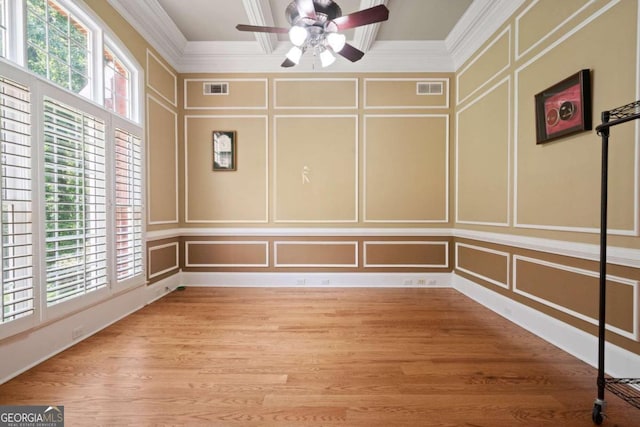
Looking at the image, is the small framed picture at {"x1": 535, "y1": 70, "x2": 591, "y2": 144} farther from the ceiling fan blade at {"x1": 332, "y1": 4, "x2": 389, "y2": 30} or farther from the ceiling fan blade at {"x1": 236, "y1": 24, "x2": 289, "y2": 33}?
the ceiling fan blade at {"x1": 236, "y1": 24, "x2": 289, "y2": 33}

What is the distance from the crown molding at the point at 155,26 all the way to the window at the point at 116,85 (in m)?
0.51

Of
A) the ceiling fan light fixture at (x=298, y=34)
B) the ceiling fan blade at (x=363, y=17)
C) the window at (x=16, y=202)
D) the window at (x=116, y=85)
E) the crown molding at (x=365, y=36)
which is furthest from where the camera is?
the crown molding at (x=365, y=36)

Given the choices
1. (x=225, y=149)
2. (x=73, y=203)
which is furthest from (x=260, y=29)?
(x=73, y=203)

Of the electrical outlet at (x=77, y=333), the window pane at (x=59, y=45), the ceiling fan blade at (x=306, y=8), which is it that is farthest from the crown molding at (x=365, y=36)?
the electrical outlet at (x=77, y=333)

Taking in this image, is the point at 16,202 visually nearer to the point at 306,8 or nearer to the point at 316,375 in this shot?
the point at 316,375

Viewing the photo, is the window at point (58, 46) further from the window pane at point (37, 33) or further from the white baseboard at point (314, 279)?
the white baseboard at point (314, 279)

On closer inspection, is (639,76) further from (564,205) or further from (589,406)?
(589,406)

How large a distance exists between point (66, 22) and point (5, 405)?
2.93 meters

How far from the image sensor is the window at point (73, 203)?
221cm

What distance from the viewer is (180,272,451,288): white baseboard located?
4.28 m

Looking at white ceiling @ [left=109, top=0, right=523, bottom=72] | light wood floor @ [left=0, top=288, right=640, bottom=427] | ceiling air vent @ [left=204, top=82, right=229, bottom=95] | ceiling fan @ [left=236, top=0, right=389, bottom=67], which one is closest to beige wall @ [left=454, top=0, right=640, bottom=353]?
white ceiling @ [left=109, top=0, right=523, bottom=72]

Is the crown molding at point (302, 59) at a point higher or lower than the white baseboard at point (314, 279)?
higher

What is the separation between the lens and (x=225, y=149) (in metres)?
4.27

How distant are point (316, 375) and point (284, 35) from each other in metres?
4.09
